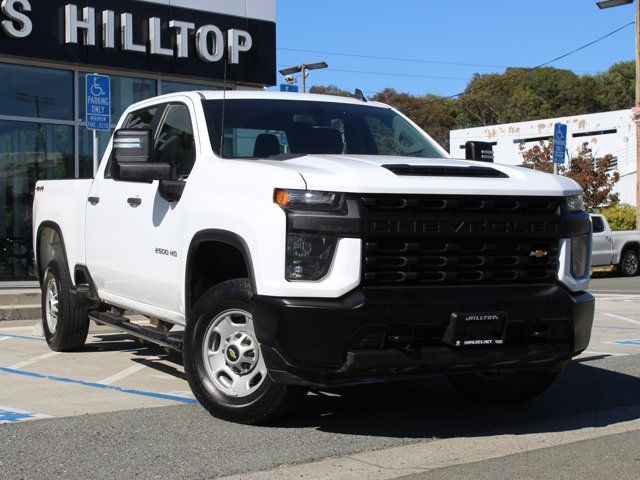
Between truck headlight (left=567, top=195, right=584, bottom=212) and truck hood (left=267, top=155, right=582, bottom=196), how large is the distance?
4 cm

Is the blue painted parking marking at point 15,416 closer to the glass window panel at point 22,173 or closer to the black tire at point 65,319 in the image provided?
the black tire at point 65,319

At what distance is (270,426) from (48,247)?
425 cm

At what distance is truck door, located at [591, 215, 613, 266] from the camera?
2294 centimetres

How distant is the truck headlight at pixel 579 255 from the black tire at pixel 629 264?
19.1m

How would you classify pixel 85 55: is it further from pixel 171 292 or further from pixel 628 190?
pixel 628 190

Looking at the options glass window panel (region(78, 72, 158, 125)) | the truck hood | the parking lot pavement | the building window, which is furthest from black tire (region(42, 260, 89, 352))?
glass window panel (region(78, 72, 158, 125))

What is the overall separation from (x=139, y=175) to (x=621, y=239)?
19797 millimetres

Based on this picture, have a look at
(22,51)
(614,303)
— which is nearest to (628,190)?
(614,303)

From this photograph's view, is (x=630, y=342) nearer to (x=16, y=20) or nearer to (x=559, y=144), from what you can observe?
(x=559, y=144)

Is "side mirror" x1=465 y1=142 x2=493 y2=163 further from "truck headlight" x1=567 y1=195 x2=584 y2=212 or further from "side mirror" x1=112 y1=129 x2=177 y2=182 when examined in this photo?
"side mirror" x1=112 y1=129 x2=177 y2=182

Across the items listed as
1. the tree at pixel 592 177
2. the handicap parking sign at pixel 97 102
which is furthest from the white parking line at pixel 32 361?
the tree at pixel 592 177

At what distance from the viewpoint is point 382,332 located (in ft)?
16.2

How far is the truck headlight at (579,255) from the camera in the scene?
553 cm

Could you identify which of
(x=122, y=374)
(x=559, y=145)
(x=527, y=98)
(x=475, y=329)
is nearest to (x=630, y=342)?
(x=475, y=329)
